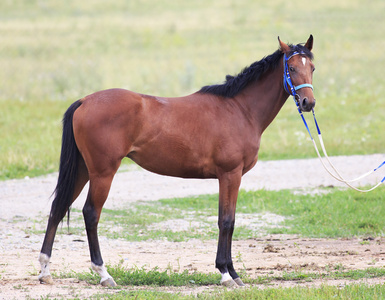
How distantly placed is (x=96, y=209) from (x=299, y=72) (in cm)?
247

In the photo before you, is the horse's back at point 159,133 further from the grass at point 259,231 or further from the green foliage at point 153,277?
the grass at point 259,231

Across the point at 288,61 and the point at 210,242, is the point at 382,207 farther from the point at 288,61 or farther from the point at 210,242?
the point at 288,61

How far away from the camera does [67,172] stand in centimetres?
653

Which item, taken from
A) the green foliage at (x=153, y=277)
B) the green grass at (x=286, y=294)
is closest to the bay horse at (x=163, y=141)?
the green foliage at (x=153, y=277)

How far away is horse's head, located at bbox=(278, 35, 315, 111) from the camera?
6445 mm

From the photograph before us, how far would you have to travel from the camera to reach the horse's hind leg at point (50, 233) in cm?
637

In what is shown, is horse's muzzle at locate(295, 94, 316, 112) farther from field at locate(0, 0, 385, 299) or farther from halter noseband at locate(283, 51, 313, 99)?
field at locate(0, 0, 385, 299)

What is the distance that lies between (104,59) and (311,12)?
2485 cm

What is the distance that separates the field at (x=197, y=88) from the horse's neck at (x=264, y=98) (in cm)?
170

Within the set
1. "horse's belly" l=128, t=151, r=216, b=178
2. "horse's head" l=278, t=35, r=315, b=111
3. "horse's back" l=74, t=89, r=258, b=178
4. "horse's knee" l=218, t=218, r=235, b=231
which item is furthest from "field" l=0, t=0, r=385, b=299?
"horse's head" l=278, t=35, r=315, b=111

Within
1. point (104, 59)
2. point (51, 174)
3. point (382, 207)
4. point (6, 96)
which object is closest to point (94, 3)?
point (104, 59)

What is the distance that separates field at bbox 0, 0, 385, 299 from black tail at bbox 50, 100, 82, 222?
74 centimetres

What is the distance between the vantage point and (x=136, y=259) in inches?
299

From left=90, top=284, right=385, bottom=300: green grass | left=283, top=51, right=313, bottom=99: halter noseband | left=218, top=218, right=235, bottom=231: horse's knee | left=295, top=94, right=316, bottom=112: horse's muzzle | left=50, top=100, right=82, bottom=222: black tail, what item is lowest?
left=90, top=284, right=385, bottom=300: green grass
